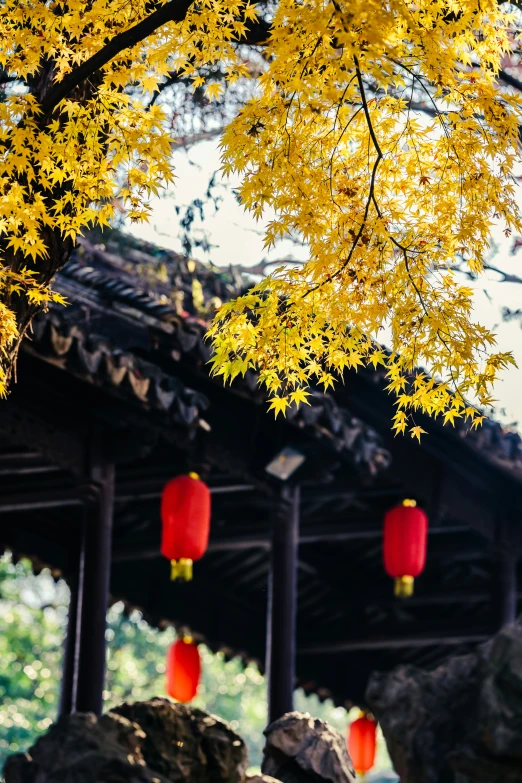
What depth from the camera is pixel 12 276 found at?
161 inches

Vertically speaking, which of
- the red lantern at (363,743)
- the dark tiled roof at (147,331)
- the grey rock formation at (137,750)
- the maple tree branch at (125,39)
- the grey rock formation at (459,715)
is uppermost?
the dark tiled roof at (147,331)

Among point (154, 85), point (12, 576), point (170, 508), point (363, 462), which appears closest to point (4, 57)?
point (154, 85)

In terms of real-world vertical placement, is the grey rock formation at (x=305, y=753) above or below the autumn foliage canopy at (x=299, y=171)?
below

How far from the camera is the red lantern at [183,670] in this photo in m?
10.4

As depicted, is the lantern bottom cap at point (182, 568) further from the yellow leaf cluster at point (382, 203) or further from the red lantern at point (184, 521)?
the yellow leaf cluster at point (382, 203)

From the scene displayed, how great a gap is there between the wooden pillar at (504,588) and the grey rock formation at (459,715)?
4030 millimetres

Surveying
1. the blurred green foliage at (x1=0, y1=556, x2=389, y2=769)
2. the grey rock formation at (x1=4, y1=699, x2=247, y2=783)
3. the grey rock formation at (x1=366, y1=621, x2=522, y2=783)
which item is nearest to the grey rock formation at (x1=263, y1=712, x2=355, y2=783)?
the grey rock formation at (x1=4, y1=699, x2=247, y2=783)

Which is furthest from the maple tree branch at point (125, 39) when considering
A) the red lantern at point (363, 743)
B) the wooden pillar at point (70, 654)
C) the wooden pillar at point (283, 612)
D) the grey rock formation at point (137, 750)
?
the red lantern at point (363, 743)

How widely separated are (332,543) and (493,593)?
57.0 inches

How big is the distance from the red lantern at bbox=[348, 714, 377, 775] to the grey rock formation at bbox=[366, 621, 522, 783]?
20.5 ft

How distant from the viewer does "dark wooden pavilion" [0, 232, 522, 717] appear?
295 inches

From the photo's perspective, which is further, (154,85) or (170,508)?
(170,508)

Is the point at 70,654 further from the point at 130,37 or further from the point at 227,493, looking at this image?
the point at 130,37

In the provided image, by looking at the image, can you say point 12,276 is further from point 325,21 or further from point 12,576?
point 12,576
